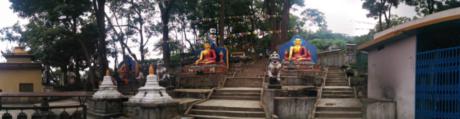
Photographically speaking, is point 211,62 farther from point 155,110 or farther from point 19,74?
point 19,74

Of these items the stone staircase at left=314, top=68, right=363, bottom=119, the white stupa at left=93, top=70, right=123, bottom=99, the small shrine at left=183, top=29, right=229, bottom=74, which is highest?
the small shrine at left=183, top=29, right=229, bottom=74

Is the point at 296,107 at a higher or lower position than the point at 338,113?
higher

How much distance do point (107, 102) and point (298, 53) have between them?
1093 cm

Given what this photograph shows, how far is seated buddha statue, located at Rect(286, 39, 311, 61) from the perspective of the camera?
18.9 meters

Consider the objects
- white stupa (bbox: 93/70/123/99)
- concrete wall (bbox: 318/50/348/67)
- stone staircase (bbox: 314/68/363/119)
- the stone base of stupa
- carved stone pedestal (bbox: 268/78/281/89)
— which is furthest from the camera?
concrete wall (bbox: 318/50/348/67)

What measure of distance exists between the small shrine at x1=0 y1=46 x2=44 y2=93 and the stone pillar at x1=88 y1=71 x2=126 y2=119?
9.66m

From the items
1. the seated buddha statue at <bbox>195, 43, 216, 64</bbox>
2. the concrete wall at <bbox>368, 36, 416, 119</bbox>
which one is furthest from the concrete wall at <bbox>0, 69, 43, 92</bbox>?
the concrete wall at <bbox>368, 36, 416, 119</bbox>

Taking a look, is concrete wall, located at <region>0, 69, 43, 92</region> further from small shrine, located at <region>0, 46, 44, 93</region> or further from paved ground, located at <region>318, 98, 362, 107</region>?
paved ground, located at <region>318, 98, 362, 107</region>

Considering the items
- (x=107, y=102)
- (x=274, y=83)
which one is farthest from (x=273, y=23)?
(x=107, y=102)

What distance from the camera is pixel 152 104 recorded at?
9.89 m

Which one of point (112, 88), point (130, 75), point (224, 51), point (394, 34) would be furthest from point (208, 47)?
point (394, 34)

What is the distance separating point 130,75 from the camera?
854 inches

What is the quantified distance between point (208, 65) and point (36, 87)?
382 inches

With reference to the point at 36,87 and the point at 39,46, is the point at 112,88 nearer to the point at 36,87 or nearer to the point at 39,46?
the point at 36,87
